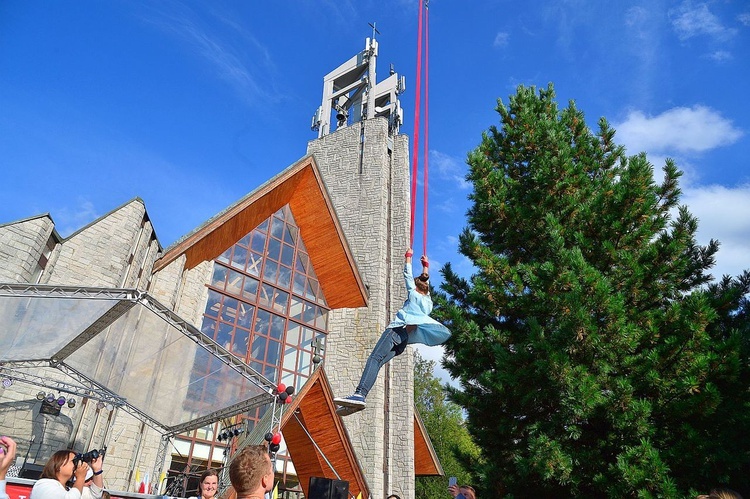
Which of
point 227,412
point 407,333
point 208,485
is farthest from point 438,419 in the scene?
point 208,485

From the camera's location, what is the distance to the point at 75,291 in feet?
25.1

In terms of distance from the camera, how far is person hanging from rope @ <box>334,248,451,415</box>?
5762mm

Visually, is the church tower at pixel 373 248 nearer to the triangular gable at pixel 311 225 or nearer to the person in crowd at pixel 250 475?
the triangular gable at pixel 311 225

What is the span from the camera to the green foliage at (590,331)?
253 inches

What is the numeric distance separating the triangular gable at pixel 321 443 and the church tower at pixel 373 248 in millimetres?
901

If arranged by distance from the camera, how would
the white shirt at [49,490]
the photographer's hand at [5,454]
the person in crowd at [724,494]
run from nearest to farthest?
the photographer's hand at [5,454] < the white shirt at [49,490] < the person in crowd at [724,494]

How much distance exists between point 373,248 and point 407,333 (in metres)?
11.6

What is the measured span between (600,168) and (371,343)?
953cm

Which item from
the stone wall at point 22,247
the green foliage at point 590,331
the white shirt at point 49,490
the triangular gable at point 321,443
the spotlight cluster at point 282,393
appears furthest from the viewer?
the triangular gable at point 321,443

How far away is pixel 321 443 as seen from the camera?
13508 millimetres

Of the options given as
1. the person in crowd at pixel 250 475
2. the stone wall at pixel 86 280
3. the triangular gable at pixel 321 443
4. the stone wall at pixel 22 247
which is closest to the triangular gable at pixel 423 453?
the triangular gable at pixel 321 443

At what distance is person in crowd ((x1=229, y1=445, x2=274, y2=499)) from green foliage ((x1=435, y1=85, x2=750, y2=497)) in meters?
4.99

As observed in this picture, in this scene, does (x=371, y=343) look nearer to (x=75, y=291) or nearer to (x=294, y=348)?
(x=294, y=348)

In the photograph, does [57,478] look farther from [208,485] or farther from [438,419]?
[438,419]
